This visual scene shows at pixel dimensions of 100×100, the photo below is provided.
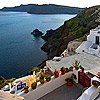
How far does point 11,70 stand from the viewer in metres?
37.6

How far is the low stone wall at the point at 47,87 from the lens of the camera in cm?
643

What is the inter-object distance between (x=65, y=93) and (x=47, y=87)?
103 cm

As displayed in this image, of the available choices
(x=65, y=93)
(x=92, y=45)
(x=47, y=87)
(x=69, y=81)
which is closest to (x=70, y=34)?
(x=92, y=45)

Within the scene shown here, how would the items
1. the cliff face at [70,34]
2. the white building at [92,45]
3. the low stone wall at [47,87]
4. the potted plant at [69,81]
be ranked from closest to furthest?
1. the low stone wall at [47,87]
2. the potted plant at [69,81]
3. the white building at [92,45]
4. the cliff face at [70,34]

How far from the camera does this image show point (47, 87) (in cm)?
698

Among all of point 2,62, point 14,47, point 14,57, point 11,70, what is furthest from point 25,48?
point 11,70

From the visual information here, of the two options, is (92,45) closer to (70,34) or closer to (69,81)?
(69,81)

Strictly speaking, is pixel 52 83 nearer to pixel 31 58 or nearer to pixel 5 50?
pixel 31 58

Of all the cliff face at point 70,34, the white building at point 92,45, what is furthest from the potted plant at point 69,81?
the cliff face at point 70,34

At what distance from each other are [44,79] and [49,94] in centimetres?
84

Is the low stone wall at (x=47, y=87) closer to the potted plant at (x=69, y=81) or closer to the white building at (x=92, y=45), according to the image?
the potted plant at (x=69, y=81)

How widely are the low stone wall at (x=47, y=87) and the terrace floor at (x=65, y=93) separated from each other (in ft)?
0.66

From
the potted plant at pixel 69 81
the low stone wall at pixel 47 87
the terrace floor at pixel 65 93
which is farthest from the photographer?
the potted plant at pixel 69 81

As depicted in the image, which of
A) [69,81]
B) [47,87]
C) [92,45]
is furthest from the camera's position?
[92,45]
